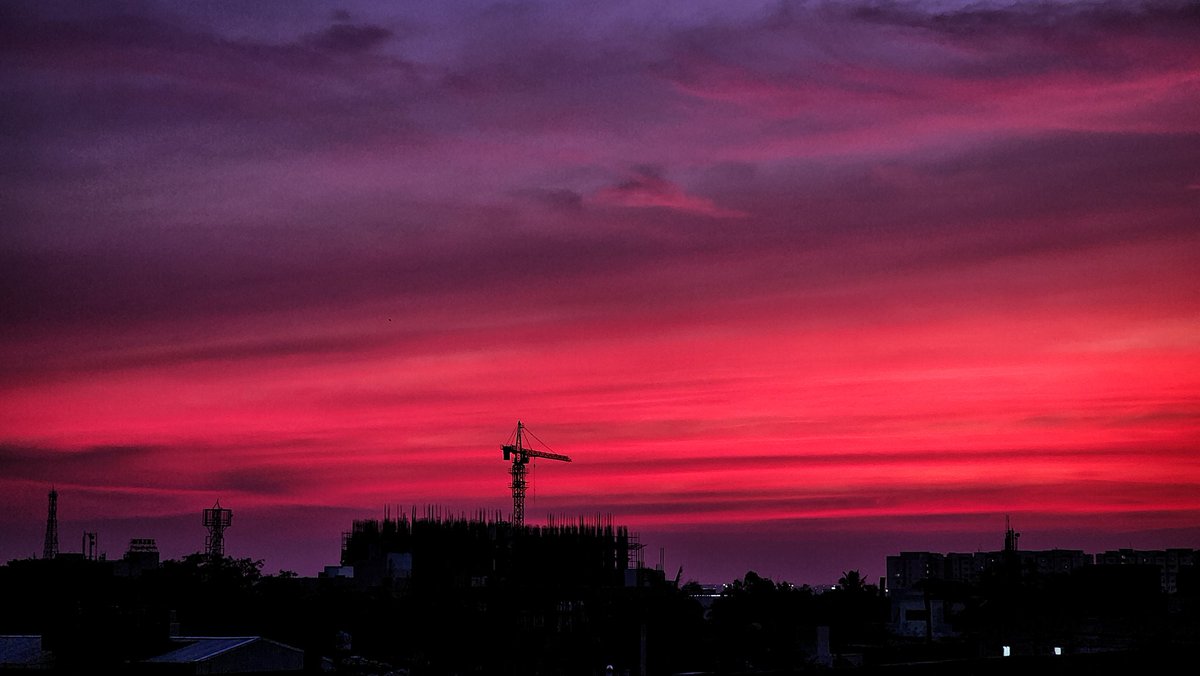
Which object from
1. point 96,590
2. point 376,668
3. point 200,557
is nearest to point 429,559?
point 200,557

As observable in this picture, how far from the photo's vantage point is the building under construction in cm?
12938

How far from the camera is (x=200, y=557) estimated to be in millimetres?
120938

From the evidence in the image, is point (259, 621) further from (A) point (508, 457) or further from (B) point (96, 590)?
(A) point (508, 457)

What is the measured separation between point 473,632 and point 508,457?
107 meters

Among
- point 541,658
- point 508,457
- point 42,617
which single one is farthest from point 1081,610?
point 508,457

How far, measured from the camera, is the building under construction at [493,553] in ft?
424

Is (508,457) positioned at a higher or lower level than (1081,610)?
higher

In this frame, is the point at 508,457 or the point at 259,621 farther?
the point at 508,457

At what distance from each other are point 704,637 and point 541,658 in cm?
1039

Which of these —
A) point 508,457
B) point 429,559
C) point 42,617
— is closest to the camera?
point 42,617

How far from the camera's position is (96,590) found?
284 ft

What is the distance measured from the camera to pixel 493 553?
138000 mm

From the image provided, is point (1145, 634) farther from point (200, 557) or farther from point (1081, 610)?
point (200, 557)

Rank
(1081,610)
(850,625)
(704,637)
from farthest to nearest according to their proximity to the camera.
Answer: (850,625) < (704,637) < (1081,610)
